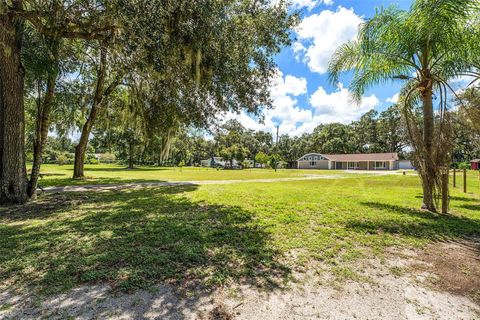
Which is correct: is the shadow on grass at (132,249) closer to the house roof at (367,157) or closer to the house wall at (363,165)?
the house roof at (367,157)

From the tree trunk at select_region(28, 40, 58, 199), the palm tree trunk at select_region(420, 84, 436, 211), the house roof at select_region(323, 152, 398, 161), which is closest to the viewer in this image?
the palm tree trunk at select_region(420, 84, 436, 211)

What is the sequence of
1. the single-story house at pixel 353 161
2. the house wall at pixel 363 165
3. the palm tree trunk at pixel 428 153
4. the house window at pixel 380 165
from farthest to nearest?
the house wall at pixel 363 165
the house window at pixel 380 165
the single-story house at pixel 353 161
the palm tree trunk at pixel 428 153

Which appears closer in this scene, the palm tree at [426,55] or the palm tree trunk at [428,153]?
the palm tree at [426,55]

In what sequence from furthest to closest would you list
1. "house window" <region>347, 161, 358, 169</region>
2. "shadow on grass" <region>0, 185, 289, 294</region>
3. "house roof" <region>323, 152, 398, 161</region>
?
1. "house window" <region>347, 161, 358, 169</region>
2. "house roof" <region>323, 152, 398, 161</region>
3. "shadow on grass" <region>0, 185, 289, 294</region>

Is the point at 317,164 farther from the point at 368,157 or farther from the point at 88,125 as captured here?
the point at 88,125

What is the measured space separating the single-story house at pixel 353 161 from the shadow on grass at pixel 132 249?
4791 centimetres

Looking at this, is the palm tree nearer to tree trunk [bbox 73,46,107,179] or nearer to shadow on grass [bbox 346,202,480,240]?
shadow on grass [bbox 346,202,480,240]

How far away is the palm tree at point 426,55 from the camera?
632cm

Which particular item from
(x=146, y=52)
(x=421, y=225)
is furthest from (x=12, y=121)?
(x=421, y=225)

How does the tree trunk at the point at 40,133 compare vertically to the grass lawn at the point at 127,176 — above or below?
above

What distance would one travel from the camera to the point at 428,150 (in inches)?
273

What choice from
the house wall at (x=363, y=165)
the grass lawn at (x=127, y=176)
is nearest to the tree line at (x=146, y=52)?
the grass lawn at (x=127, y=176)

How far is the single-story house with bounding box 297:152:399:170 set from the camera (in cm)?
4725

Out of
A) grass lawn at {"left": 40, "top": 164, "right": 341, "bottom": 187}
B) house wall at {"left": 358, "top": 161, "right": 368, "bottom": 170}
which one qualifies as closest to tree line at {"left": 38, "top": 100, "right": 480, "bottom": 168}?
house wall at {"left": 358, "top": 161, "right": 368, "bottom": 170}
